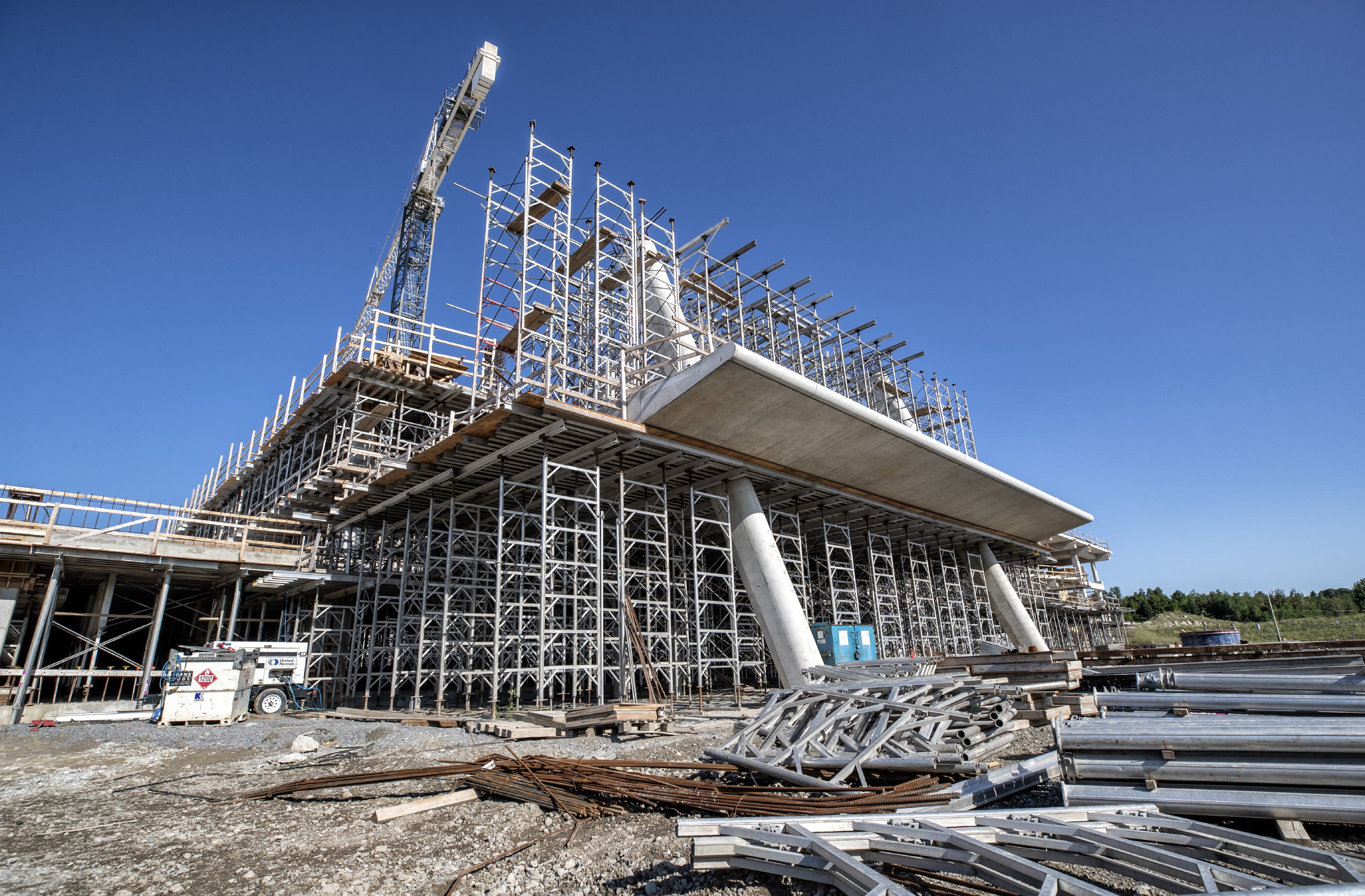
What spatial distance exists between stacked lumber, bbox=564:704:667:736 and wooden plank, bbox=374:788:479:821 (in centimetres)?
474

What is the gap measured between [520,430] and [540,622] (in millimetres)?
5281

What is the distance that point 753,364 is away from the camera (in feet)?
56.6

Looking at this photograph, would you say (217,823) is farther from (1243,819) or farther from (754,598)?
(754,598)

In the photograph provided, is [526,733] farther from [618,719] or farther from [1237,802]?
[1237,802]

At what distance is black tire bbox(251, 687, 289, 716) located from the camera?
752 inches

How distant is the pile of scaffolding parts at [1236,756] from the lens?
542 cm

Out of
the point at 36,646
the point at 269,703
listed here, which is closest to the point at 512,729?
the point at 269,703

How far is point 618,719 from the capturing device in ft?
42.2

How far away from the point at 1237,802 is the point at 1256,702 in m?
2.73

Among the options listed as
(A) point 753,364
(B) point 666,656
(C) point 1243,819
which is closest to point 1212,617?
(B) point 666,656

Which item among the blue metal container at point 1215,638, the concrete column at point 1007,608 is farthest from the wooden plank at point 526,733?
the concrete column at point 1007,608

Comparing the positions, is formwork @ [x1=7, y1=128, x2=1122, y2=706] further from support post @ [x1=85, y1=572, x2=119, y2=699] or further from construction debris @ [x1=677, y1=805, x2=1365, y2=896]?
construction debris @ [x1=677, y1=805, x2=1365, y2=896]

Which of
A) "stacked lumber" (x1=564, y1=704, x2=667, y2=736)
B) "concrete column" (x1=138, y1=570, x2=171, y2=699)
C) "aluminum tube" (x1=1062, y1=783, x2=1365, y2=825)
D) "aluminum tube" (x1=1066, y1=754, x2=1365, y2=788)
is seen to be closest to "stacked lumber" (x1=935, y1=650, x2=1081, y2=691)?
"stacked lumber" (x1=564, y1=704, x2=667, y2=736)

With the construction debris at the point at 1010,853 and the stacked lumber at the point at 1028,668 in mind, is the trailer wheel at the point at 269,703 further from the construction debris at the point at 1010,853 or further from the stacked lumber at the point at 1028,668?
the construction debris at the point at 1010,853
